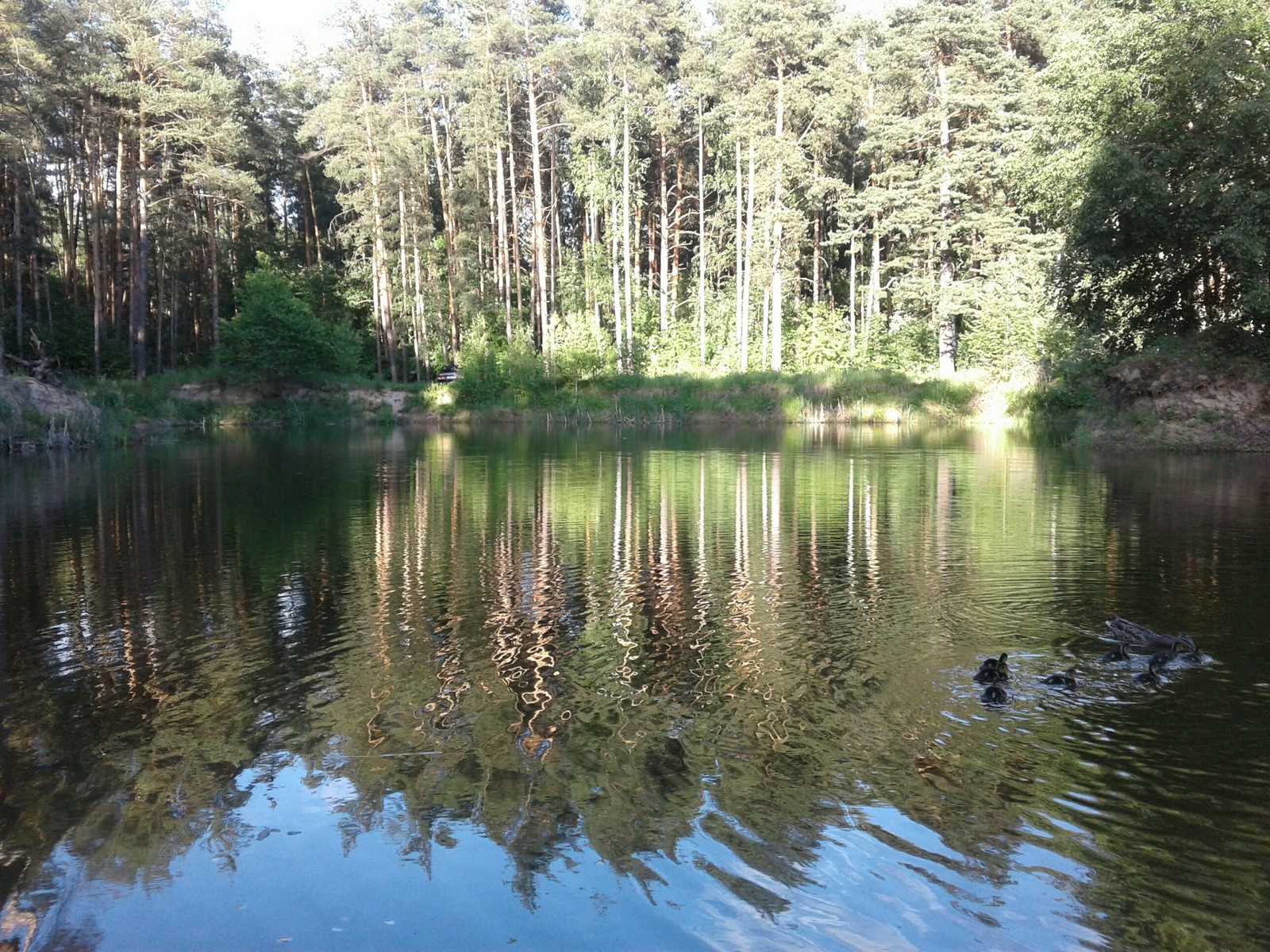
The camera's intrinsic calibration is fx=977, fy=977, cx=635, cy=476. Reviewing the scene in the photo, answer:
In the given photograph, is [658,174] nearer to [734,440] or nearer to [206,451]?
[734,440]

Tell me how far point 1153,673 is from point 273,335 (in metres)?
48.3

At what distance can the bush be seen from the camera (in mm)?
49469

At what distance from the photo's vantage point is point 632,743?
6.81 meters

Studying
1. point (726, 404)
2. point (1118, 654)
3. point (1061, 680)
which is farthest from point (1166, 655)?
point (726, 404)

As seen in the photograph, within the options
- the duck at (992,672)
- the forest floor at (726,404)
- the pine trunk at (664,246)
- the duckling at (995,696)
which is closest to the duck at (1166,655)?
the duck at (992,672)

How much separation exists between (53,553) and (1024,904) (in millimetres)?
14216

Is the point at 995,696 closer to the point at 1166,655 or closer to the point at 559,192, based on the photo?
the point at 1166,655

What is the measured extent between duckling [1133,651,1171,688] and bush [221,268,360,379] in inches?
1874

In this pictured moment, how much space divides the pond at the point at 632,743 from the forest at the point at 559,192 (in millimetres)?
26029

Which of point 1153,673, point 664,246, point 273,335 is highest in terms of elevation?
point 664,246

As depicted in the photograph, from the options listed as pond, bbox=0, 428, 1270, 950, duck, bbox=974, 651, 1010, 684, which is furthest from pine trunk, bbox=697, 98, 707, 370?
duck, bbox=974, 651, 1010, 684

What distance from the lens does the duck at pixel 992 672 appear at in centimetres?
798

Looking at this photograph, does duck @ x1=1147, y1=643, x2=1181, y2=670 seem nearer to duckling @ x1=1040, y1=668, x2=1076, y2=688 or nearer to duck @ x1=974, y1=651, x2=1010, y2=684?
duckling @ x1=1040, y1=668, x2=1076, y2=688

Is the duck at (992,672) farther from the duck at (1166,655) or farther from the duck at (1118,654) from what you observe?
the duck at (1166,655)
